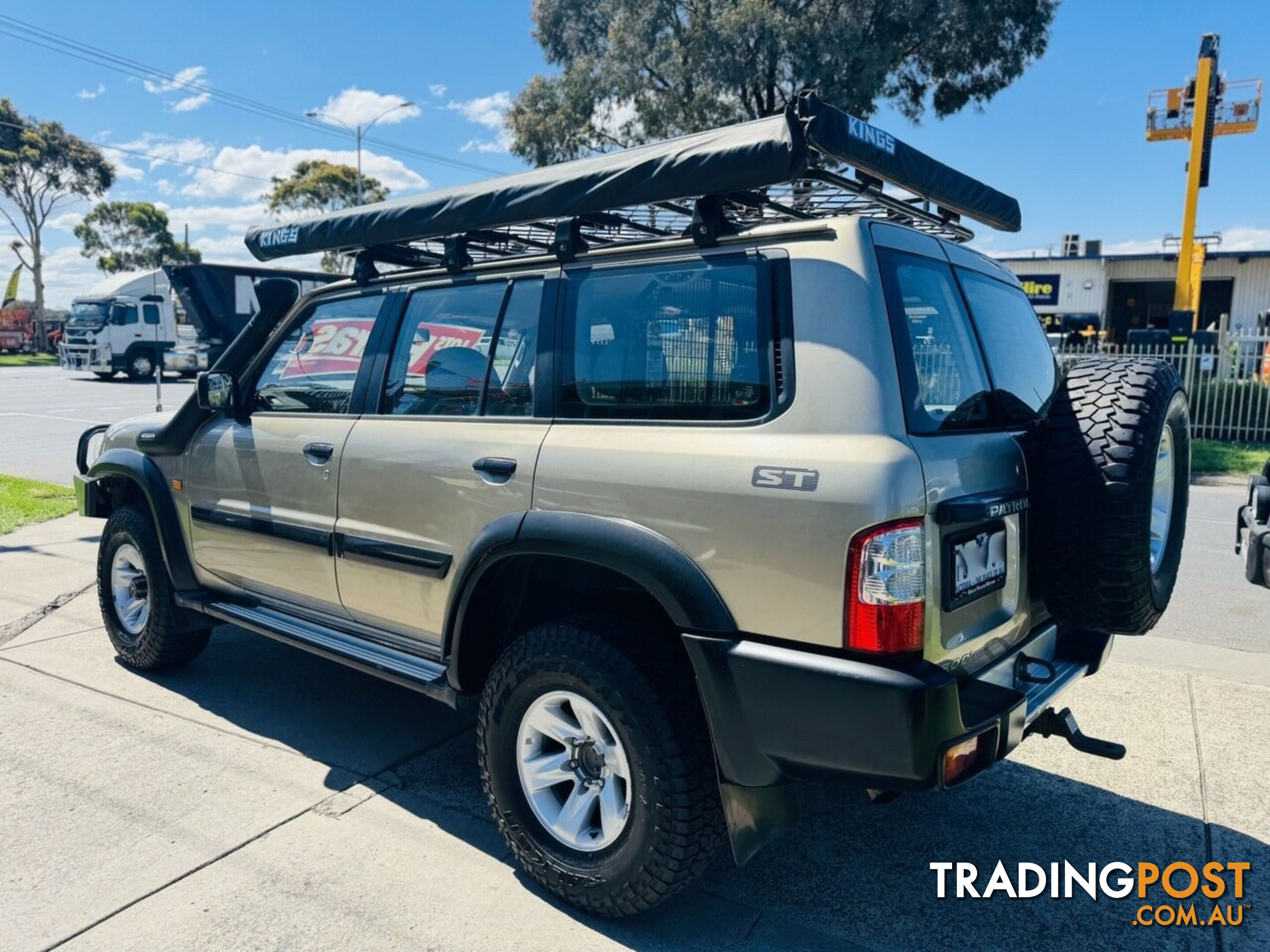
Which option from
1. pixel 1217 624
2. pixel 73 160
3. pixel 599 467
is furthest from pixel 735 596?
pixel 73 160

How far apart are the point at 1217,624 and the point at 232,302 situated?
2561cm

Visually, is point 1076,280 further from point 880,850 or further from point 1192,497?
point 880,850

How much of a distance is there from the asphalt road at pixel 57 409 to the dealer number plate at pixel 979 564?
31.9ft

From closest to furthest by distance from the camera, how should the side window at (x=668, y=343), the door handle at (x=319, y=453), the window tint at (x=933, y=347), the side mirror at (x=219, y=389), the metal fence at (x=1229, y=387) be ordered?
the window tint at (x=933, y=347) → the side window at (x=668, y=343) → the door handle at (x=319, y=453) → the side mirror at (x=219, y=389) → the metal fence at (x=1229, y=387)

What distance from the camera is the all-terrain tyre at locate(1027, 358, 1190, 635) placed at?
262 centimetres

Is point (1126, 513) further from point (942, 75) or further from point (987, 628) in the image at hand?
point (942, 75)

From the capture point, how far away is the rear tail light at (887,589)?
2219 millimetres

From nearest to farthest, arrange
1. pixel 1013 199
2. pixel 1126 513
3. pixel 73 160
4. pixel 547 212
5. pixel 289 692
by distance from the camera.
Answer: pixel 1126 513 < pixel 547 212 < pixel 1013 199 < pixel 289 692 < pixel 73 160

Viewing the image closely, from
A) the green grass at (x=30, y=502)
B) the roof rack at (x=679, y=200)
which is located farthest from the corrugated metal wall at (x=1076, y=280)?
the roof rack at (x=679, y=200)

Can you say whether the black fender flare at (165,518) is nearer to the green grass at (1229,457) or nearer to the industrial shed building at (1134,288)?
the green grass at (1229,457)

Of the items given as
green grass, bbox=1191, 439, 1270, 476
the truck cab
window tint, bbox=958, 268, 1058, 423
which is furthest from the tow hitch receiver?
the truck cab

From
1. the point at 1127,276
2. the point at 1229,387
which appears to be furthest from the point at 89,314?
the point at 1127,276

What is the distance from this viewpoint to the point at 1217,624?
18.5ft

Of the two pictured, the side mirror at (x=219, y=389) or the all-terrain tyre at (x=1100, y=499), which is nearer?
the all-terrain tyre at (x=1100, y=499)
